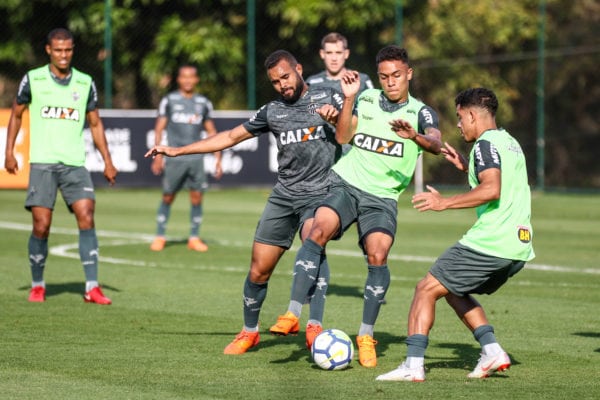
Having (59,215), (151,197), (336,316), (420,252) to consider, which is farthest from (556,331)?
(151,197)

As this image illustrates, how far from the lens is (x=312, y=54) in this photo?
30.2 meters

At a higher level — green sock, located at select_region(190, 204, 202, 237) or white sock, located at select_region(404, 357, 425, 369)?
white sock, located at select_region(404, 357, 425, 369)

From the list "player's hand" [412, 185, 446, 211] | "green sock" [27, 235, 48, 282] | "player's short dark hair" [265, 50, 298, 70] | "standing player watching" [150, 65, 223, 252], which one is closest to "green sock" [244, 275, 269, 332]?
"player's short dark hair" [265, 50, 298, 70]

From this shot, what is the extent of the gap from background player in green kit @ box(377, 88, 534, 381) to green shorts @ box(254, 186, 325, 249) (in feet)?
4.85

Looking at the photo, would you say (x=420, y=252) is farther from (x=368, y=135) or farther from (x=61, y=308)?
(x=368, y=135)

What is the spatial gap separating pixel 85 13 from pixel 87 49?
860 millimetres

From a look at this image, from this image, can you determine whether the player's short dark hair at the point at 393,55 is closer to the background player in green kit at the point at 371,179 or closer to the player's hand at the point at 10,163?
the background player in green kit at the point at 371,179

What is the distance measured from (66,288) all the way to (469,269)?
18.6 feet

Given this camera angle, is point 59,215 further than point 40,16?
No

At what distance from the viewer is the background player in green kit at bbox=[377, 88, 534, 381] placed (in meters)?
7.47

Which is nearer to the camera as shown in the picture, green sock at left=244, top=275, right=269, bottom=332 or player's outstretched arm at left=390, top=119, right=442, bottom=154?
player's outstretched arm at left=390, top=119, right=442, bottom=154

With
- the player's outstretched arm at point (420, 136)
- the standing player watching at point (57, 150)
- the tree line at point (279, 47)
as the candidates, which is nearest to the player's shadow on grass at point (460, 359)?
the player's outstretched arm at point (420, 136)

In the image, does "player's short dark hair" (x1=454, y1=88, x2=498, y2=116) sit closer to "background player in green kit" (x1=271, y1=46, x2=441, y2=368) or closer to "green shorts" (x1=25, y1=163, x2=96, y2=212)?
"background player in green kit" (x1=271, y1=46, x2=441, y2=368)

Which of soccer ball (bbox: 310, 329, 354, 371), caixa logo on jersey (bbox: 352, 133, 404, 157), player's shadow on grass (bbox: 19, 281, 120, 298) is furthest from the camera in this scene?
player's shadow on grass (bbox: 19, 281, 120, 298)
